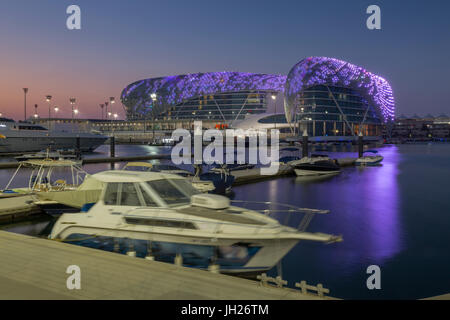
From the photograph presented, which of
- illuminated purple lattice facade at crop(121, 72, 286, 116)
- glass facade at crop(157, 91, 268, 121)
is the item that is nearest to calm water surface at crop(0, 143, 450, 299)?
glass facade at crop(157, 91, 268, 121)

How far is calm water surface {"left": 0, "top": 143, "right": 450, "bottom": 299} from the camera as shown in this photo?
34.3ft

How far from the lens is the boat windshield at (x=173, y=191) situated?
9344mm

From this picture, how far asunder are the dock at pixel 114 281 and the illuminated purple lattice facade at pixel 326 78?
12651 cm

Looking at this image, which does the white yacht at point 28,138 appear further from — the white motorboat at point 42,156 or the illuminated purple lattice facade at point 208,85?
the illuminated purple lattice facade at point 208,85

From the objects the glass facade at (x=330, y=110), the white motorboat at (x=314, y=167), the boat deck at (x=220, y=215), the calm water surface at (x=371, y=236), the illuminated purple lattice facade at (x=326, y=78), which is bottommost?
the calm water surface at (x=371, y=236)

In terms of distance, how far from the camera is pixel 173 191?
9695 millimetres

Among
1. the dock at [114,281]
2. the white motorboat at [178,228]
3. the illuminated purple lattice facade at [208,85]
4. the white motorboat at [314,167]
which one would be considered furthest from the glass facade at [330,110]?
the dock at [114,281]

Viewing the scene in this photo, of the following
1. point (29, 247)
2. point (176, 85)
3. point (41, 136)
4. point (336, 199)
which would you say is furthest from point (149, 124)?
point (29, 247)

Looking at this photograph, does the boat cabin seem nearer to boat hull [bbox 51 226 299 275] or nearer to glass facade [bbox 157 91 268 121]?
boat hull [bbox 51 226 299 275]

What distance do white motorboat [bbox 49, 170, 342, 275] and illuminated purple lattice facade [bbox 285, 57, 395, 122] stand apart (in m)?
124

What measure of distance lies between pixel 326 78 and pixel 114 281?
13052 centimetres

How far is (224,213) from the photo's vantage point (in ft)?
27.6

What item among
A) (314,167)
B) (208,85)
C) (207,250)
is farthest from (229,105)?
(207,250)
